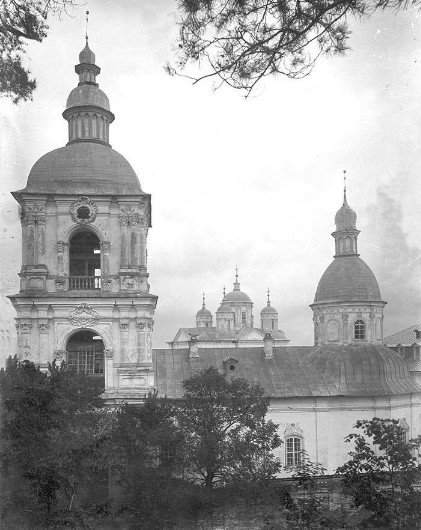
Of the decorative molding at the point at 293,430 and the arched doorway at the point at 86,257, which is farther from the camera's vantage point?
the decorative molding at the point at 293,430

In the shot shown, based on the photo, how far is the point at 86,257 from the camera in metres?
21.5

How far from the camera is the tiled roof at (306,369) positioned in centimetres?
2578

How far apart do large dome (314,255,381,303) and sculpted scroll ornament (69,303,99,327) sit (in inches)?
483

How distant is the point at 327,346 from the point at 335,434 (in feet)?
14.9

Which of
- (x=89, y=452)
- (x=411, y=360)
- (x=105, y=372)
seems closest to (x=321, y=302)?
(x=411, y=360)

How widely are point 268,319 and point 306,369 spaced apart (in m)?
32.4

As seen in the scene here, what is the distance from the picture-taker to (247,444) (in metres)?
17.3

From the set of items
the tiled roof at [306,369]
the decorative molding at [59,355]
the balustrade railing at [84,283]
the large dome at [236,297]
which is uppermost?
the large dome at [236,297]

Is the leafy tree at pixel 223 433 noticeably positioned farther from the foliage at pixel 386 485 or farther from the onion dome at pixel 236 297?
the onion dome at pixel 236 297

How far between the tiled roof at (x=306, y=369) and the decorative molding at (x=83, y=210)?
7640mm

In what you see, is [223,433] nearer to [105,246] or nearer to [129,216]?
[105,246]

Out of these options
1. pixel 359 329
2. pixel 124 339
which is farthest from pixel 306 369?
pixel 124 339

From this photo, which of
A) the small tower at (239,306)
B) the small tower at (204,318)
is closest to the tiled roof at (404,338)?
the small tower at (204,318)

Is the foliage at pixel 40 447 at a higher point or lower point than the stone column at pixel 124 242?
lower
